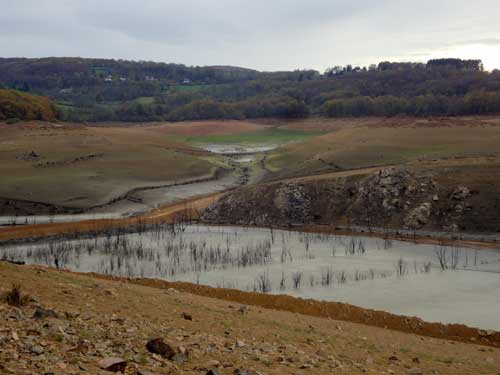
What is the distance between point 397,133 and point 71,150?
34.3 m

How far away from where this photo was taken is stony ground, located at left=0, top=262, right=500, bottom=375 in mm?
8695

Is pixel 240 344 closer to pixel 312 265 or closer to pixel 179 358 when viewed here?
pixel 179 358

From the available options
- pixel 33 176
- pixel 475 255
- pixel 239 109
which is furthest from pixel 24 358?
pixel 239 109

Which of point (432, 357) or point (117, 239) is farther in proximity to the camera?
point (117, 239)

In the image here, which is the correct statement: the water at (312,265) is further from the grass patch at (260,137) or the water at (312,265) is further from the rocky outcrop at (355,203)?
the grass patch at (260,137)

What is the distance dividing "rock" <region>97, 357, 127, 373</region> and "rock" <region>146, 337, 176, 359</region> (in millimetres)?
1109

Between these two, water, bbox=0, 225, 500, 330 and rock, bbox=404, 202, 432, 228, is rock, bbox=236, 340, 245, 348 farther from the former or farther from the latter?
rock, bbox=404, 202, 432, 228

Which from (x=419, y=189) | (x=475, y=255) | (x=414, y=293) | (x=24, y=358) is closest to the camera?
(x=24, y=358)

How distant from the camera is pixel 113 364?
817cm

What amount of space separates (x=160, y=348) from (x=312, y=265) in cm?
1727

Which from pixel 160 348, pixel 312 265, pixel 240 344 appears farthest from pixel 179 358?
pixel 312 265

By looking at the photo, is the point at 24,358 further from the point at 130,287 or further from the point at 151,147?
the point at 151,147

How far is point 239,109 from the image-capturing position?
5281 inches

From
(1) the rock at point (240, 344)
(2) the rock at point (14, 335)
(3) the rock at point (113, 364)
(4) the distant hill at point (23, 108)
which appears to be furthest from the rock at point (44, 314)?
(4) the distant hill at point (23, 108)
